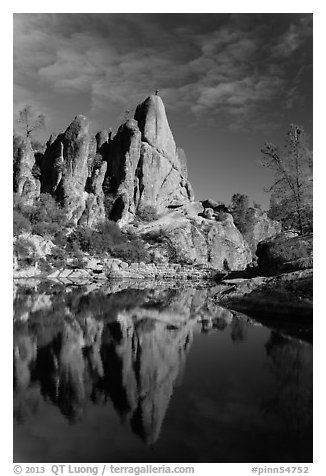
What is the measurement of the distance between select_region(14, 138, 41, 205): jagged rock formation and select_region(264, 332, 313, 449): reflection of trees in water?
138ft

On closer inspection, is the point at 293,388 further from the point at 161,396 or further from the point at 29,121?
the point at 29,121

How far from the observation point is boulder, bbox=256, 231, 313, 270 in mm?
16847

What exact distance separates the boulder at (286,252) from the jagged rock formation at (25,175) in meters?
32.4

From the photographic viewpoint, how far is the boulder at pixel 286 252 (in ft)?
55.3

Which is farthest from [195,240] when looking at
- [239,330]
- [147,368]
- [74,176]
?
[147,368]

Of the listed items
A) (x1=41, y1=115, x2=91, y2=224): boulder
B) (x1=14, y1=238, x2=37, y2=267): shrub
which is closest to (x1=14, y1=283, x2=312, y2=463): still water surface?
(x1=14, y1=238, x2=37, y2=267): shrub

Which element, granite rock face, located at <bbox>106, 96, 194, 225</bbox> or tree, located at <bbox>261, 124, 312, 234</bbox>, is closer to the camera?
tree, located at <bbox>261, 124, 312, 234</bbox>

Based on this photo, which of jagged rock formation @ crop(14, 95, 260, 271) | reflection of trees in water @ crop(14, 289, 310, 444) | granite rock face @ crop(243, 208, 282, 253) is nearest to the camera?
reflection of trees in water @ crop(14, 289, 310, 444)

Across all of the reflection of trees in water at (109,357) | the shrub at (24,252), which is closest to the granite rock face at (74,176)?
the shrub at (24,252)

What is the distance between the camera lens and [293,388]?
567cm

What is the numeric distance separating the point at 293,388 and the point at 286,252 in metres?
13.9

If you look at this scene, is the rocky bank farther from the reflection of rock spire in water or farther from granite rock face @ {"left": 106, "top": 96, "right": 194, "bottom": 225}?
the reflection of rock spire in water
